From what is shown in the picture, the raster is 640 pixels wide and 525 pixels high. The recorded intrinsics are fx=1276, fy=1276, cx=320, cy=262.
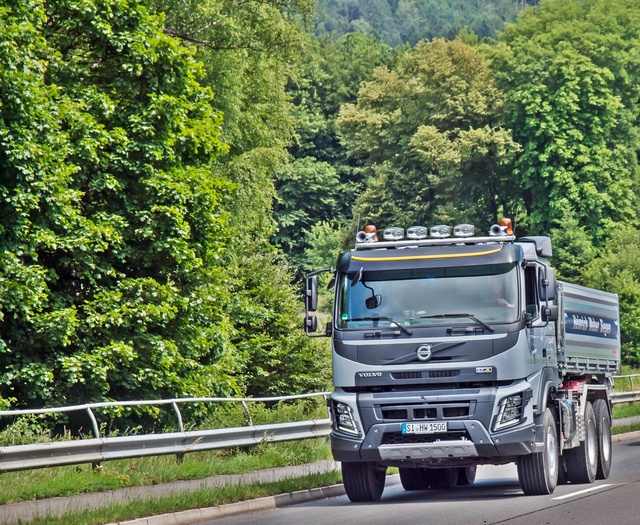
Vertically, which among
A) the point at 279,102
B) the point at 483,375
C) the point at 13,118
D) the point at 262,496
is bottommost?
the point at 262,496

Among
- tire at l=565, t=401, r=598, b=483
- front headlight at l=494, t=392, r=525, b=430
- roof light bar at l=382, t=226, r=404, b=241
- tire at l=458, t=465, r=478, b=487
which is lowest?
tire at l=458, t=465, r=478, b=487

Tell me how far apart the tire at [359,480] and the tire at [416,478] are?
79.4 inches

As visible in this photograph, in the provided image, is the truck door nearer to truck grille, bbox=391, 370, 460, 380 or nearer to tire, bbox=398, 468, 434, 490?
truck grille, bbox=391, 370, 460, 380

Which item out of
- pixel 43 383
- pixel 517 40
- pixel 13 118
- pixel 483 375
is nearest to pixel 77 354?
pixel 43 383

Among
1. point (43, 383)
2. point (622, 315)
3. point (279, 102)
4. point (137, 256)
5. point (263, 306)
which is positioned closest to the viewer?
point (43, 383)

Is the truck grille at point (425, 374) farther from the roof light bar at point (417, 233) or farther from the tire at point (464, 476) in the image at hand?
the tire at point (464, 476)

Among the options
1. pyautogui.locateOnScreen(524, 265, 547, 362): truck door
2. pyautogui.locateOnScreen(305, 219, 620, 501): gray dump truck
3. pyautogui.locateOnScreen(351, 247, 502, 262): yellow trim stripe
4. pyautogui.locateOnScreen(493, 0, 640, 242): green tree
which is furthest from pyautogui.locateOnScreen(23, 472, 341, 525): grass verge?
pyautogui.locateOnScreen(493, 0, 640, 242): green tree

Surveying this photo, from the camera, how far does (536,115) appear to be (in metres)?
62.0

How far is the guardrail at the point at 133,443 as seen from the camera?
14.6 m

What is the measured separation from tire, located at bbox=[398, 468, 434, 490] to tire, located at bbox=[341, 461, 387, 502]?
2.02 meters

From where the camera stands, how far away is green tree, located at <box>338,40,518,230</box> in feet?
202

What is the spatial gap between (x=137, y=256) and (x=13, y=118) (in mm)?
4413

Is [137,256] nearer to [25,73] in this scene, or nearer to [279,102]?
[25,73]

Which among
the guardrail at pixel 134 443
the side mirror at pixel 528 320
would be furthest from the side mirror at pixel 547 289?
the guardrail at pixel 134 443
